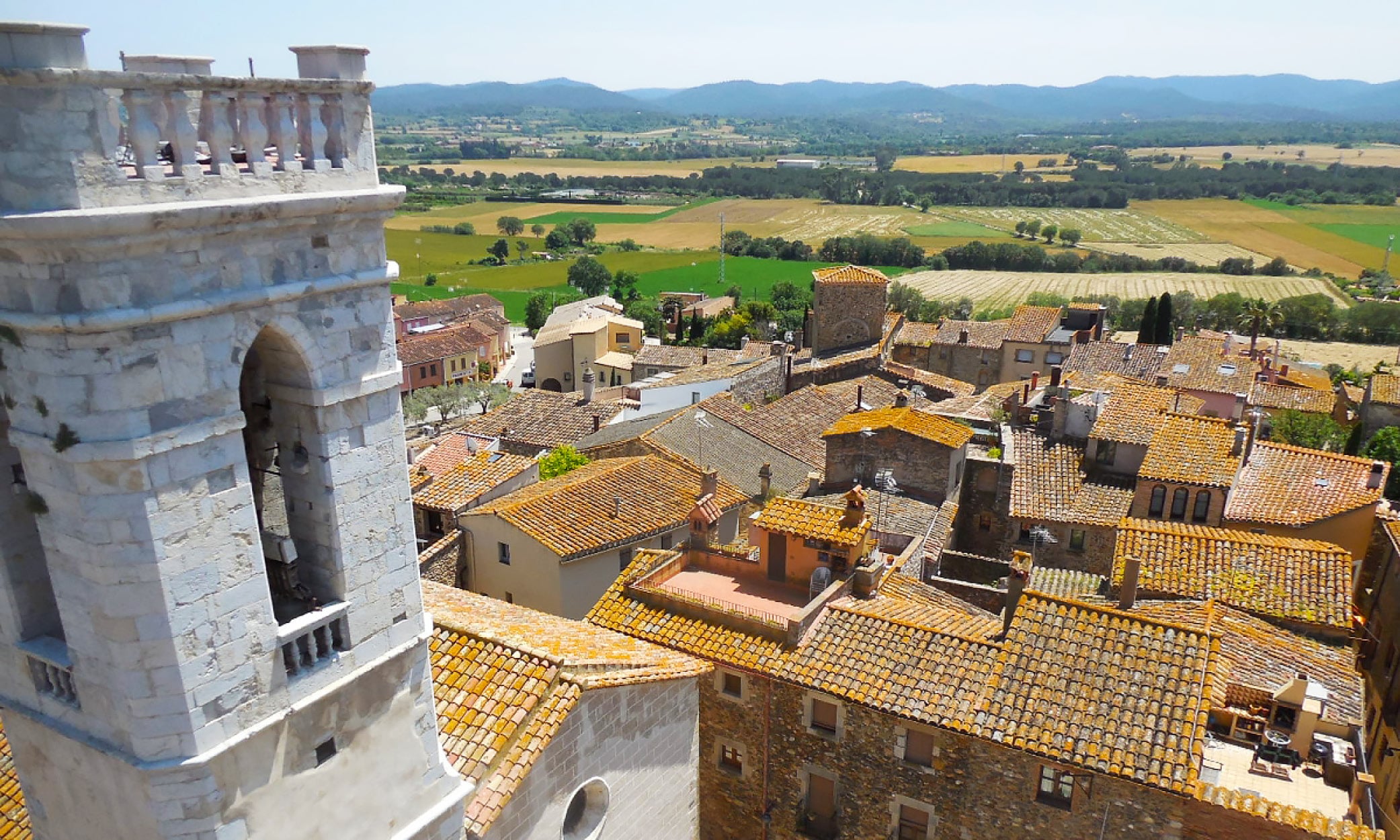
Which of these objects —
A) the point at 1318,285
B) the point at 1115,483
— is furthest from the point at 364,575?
the point at 1318,285

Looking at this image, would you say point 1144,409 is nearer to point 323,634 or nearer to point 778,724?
point 778,724

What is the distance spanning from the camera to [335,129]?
7746mm

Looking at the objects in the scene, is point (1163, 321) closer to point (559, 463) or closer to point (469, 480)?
point (559, 463)

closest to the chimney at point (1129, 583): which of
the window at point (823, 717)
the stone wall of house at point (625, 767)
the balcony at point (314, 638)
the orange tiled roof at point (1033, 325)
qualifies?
the window at point (823, 717)

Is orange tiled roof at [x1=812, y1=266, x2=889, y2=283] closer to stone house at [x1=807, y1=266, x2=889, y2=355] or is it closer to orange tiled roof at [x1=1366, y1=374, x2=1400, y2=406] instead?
stone house at [x1=807, y1=266, x2=889, y2=355]

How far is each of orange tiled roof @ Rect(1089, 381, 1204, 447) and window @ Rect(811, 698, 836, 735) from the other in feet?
54.3

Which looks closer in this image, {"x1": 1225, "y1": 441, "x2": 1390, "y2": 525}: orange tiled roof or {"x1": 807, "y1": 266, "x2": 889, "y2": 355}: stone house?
{"x1": 1225, "y1": 441, "x2": 1390, "y2": 525}: orange tiled roof

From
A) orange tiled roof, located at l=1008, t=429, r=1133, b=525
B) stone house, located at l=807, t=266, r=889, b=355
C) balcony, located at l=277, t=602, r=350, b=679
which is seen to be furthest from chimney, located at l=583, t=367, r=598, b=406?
balcony, located at l=277, t=602, r=350, b=679

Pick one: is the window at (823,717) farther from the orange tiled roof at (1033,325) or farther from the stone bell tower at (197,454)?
the orange tiled roof at (1033,325)

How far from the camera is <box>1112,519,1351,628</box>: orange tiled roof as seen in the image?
1903 centimetres

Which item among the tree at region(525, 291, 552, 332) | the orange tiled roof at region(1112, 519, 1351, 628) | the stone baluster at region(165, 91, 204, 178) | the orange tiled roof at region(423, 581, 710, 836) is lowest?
the tree at region(525, 291, 552, 332)

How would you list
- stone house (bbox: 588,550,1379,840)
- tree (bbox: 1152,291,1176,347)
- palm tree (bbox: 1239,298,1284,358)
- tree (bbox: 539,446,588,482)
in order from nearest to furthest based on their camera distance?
stone house (bbox: 588,550,1379,840) < tree (bbox: 539,446,588,482) < tree (bbox: 1152,291,1176,347) < palm tree (bbox: 1239,298,1284,358)

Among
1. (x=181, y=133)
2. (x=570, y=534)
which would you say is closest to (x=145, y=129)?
(x=181, y=133)

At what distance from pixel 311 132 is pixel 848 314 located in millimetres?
46988
